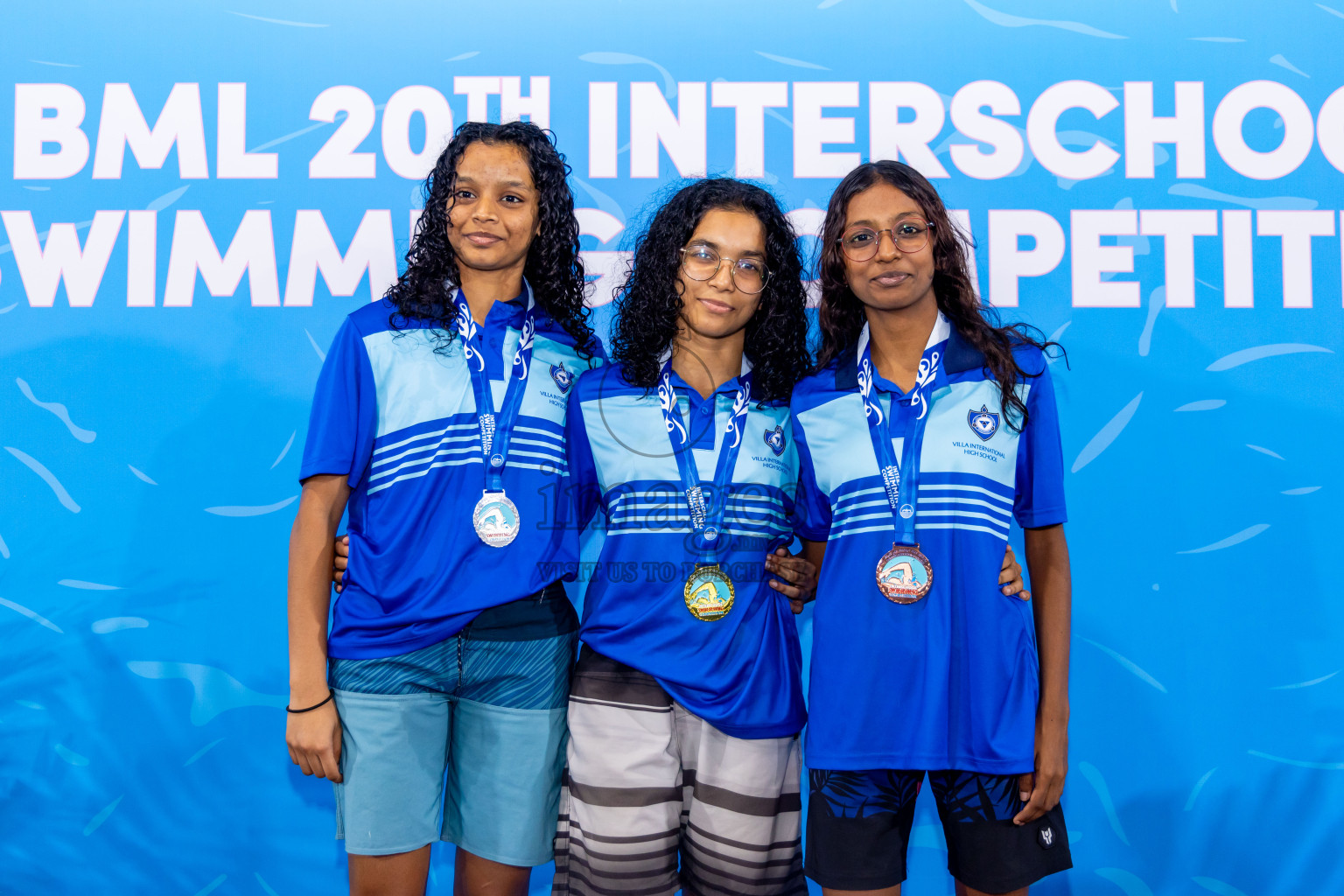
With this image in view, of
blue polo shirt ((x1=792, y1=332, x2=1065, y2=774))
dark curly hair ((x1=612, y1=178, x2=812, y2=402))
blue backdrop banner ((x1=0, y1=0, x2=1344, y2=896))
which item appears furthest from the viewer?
blue backdrop banner ((x1=0, y1=0, x2=1344, y2=896))

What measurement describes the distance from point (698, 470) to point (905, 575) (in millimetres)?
504

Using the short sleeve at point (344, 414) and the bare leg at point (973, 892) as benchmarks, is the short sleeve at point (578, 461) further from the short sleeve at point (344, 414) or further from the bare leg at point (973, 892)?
the bare leg at point (973, 892)

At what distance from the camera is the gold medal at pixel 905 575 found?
1892mm

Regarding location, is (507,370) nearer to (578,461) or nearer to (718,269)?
(578,461)

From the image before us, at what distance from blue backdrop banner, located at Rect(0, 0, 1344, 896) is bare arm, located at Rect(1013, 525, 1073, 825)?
1.04 m

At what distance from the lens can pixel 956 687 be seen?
Answer: 189 cm

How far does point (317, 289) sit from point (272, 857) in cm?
185

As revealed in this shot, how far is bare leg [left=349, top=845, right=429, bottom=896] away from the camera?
6.61 ft

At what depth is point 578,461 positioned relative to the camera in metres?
2.22

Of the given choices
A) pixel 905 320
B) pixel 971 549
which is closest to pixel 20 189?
pixel 905 320

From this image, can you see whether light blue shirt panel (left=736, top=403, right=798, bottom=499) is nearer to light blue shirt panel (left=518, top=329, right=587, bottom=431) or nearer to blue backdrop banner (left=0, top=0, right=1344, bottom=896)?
light blue shirt panel (left=518, top=329, right=587, bottom=431)

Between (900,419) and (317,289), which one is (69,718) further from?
(900,419)

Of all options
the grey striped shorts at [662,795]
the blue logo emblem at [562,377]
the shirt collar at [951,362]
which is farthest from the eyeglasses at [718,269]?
the grey striped shorts at [662,795]

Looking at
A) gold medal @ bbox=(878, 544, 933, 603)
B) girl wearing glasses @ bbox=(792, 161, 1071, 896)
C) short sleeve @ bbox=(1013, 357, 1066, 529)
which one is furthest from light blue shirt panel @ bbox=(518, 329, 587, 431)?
short sleeve @ bbox=(1013, 357, 1066, 529)
